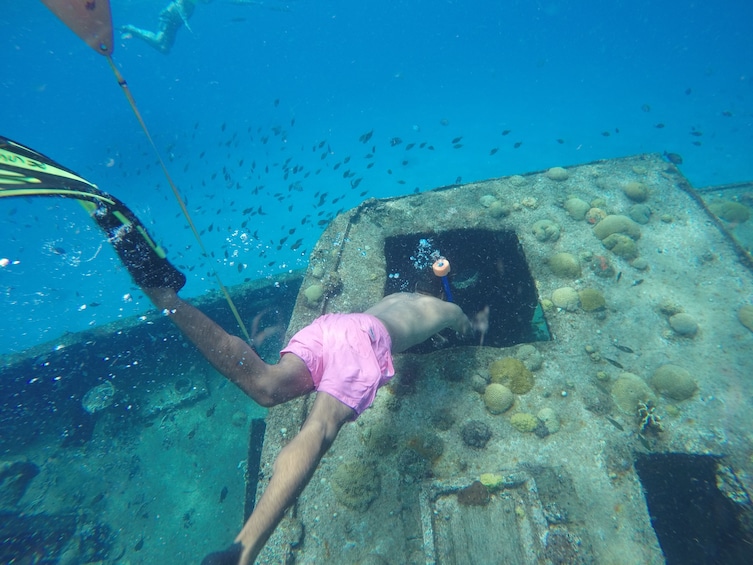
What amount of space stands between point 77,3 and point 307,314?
476cm

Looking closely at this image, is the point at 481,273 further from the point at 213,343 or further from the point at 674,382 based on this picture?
the point at 213,343

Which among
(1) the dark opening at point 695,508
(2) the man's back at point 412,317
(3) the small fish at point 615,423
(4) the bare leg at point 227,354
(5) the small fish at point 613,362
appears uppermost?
(4) the bare leg at point 227,354

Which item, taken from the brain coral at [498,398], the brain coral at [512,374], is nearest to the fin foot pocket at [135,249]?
the brain coral at [498,398]

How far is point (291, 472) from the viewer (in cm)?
260

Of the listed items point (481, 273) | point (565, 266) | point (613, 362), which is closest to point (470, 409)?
point (613, 362)

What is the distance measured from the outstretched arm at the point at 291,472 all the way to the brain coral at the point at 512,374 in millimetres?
2494

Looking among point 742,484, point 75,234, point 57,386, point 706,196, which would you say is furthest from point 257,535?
point 75,234

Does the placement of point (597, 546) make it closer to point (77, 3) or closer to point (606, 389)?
point (606, 389)

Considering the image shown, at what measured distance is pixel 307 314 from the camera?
574 centimetres

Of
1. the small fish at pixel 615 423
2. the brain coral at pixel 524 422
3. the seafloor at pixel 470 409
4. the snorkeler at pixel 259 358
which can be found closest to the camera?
the snorkeler at pixel 259 358

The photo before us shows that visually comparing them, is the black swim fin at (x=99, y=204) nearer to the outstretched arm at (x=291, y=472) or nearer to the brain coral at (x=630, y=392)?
the outstretched arm at (x=291, y=472)

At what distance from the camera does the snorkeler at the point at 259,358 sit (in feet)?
8.30

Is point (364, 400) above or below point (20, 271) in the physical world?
below

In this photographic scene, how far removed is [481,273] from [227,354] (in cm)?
581
